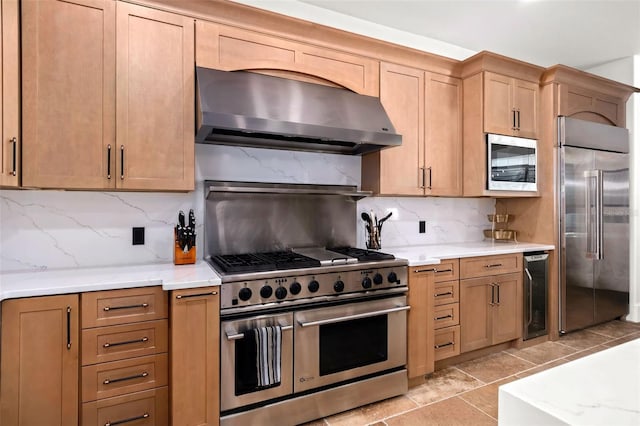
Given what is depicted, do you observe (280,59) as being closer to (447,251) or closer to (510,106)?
(447,251)

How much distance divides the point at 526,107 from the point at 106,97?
11.8ft

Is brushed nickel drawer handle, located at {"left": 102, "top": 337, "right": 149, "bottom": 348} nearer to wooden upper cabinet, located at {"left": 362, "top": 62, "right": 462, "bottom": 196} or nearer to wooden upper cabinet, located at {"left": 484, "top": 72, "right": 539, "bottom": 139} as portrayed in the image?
wooden upper cabinet, located at {"left": 362, "top": 62, "right": 462, "bottom": 196}

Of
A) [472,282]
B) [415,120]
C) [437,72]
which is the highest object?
[437,72]

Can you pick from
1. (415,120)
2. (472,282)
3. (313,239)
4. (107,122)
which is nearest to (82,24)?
(107,122)

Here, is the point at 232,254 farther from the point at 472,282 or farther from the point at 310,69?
the point at 472,282

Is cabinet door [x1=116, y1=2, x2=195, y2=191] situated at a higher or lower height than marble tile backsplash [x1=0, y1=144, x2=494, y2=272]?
higher

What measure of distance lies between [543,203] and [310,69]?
272cm

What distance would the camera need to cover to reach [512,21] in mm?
3275

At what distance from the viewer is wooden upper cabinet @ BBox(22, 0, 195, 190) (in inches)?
74.3

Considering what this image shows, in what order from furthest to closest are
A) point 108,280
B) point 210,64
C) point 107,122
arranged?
1. point 210,64
2. point 107,122
3. point 108,280

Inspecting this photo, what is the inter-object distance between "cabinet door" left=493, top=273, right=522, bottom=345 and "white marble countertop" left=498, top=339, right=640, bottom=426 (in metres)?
2.57

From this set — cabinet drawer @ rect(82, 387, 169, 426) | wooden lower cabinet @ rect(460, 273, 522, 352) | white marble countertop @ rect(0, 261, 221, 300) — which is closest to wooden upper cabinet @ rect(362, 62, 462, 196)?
wooden lower cabinet @ rect(460, 273, 522, 352)

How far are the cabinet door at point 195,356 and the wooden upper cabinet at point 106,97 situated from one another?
0.75 m

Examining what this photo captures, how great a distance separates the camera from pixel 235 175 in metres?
2.66
